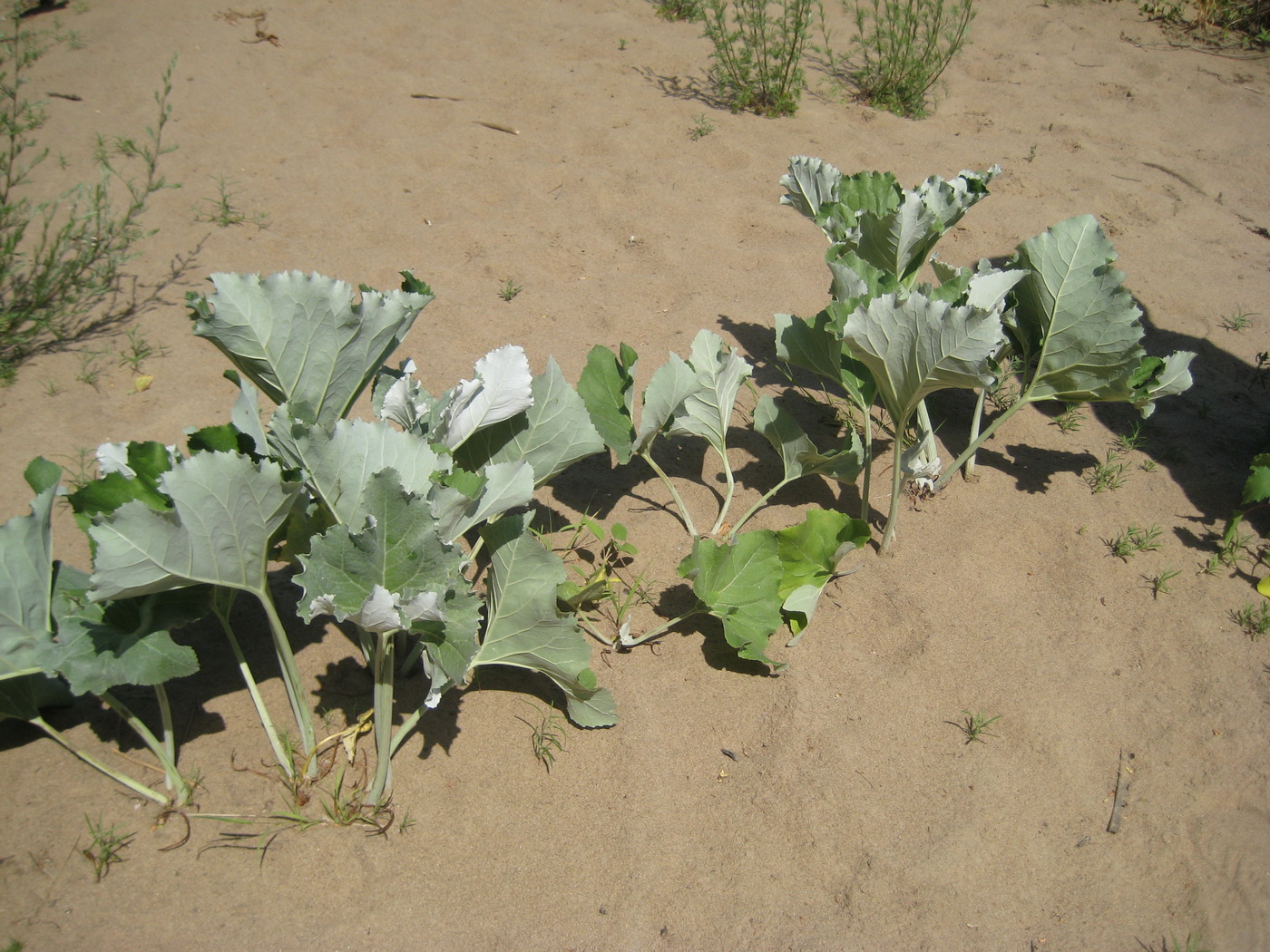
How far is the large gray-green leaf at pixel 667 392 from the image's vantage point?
253 cm

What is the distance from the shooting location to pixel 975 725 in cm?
239

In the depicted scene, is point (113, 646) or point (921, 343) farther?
point (921, 343)

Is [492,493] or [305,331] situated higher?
[305,331]

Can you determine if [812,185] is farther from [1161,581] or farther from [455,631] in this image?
[455,631]

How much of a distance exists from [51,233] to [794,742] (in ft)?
12.2

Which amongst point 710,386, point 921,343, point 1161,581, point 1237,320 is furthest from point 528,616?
point 1237,320

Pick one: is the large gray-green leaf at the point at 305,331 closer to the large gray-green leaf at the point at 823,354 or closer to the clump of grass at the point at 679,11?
the large gray-green leaf at the point at 823,354

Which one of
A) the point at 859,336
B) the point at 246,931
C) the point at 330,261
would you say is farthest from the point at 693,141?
the point at 246,931

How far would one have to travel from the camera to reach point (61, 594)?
1.86m

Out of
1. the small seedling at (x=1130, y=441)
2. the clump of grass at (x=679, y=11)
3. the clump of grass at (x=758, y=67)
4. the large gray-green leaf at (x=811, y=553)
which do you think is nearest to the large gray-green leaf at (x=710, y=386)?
the large gray-green leaf at (x=811, y=553)

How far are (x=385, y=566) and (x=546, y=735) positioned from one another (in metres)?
0.77

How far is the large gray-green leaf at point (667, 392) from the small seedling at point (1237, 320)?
2.75 metres

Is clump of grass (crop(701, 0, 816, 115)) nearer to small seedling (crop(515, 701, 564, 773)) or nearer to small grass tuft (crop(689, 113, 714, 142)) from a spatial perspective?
small grass tuft (crop(689, 113, 714, 142))

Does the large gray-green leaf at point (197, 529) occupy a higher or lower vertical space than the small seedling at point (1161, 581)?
higher
